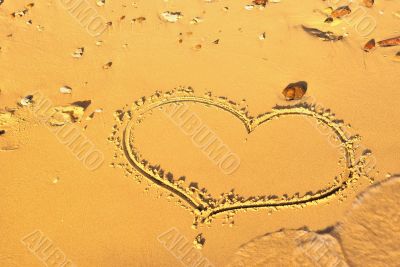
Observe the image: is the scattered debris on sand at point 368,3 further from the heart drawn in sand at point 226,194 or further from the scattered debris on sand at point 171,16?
the scattered debris on sand at point 171,16

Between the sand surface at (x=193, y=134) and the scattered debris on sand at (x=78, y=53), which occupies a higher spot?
the scattered debris on sand at (x=78, y=53)

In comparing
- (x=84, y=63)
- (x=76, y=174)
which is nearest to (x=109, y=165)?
(x=76, y=174)

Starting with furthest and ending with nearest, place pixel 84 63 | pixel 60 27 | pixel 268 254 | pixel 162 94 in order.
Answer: pixel 60 27, pixel 84 63, pixel 162 94, pixel 268 254

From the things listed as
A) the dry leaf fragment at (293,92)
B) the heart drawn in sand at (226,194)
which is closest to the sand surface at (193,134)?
the heart drawn in sand at (226,194)

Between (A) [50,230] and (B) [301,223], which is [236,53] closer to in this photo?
(B) [301,223]

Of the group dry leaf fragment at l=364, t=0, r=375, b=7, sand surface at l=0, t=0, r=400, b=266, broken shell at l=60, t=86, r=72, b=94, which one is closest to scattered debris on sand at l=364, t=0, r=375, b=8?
dry leaf fragment at l=364, t=0, r=375, b=7

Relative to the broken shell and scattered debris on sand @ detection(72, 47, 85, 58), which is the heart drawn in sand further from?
scattered debris on sand @ detection(72, 47, 85, 58)
